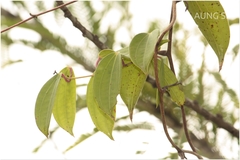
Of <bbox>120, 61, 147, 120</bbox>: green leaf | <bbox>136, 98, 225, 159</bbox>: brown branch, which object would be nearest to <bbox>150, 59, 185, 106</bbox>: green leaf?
<bbox>120, 61, 147, 120</bbox>: green leaf

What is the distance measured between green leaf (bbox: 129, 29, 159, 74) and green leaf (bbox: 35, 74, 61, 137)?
96 mm

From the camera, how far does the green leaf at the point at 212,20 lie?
1.11ft

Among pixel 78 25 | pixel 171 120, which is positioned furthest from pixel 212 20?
pixel 171 120

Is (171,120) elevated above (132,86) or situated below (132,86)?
below

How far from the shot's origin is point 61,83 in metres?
0.42

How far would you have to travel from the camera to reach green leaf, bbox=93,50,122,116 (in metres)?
0.35

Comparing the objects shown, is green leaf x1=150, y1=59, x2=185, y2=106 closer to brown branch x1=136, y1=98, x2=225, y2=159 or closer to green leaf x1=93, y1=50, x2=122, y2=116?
green leaf x1=93, y1=50, x2=122, y2=116

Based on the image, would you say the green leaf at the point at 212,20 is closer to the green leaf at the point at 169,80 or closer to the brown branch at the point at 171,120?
the green leaf at the point at 169,80

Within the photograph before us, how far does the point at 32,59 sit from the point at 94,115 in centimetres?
42

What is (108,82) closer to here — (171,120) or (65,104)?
(65,104)

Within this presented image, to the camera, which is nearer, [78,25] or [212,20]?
[212,20]

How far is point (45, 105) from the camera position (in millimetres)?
381

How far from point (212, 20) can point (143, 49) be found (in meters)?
0.07

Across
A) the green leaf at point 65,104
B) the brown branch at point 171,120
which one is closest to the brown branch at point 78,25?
the green leaf at point 65,104
